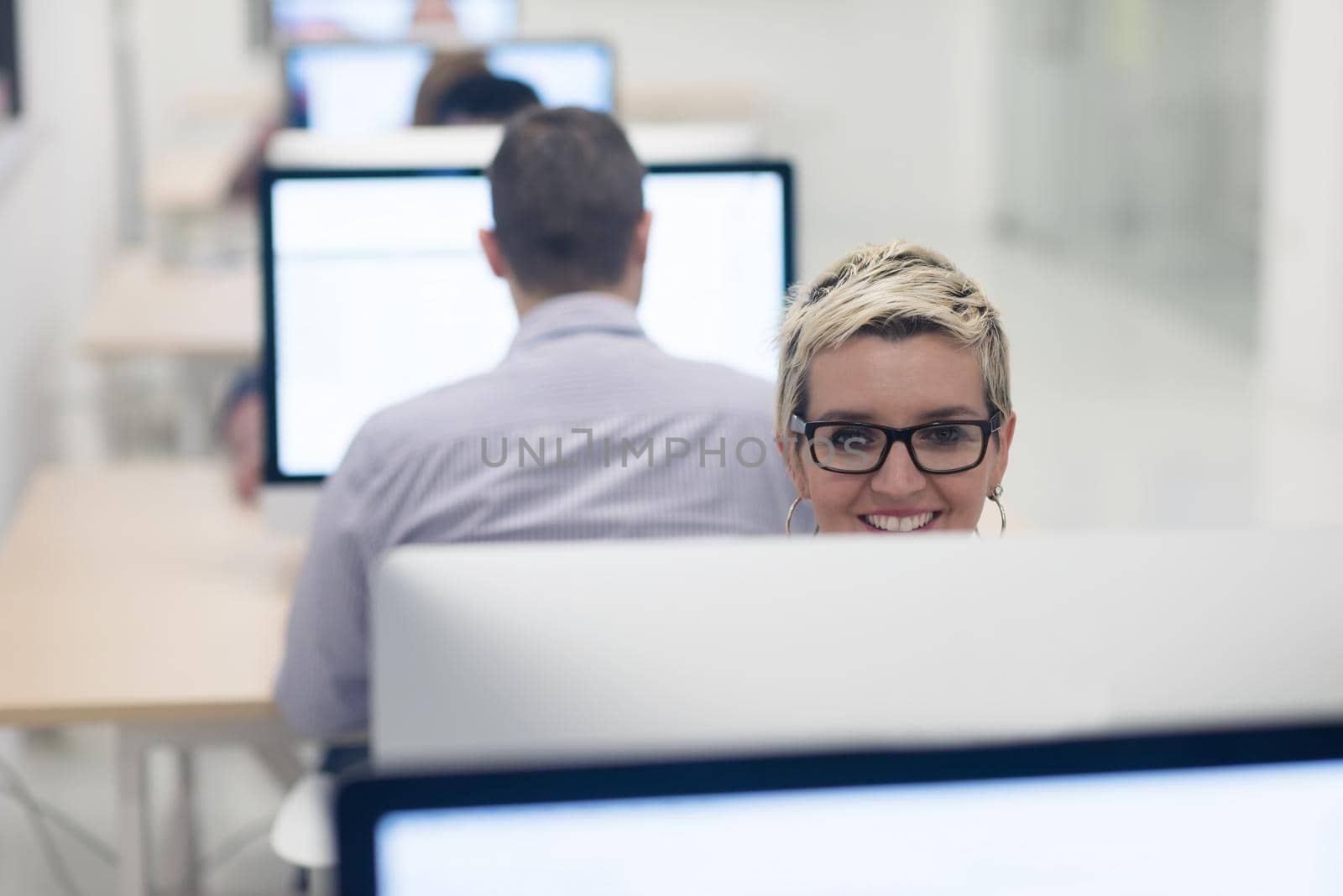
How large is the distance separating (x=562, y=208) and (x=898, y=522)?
669 mm

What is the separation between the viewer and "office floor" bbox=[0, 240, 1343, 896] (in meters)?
2.77

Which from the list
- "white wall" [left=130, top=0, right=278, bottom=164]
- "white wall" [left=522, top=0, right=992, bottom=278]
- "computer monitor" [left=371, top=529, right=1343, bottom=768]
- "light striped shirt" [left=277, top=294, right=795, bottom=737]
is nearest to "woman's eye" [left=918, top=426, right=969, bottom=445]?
"light striped shirt" [left=277, top=294, right=795, bottom=737]

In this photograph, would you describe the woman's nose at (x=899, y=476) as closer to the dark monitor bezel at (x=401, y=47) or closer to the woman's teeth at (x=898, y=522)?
the woman's teeth at (x=898, y=522)

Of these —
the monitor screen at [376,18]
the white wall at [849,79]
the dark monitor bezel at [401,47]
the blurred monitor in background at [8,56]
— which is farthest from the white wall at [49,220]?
the white wall at [849,79]

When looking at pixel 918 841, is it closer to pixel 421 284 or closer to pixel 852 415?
pixel 852 415

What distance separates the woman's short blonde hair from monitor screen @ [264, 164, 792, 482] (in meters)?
0.72

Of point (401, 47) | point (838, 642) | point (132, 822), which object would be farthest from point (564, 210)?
point (401, 47)

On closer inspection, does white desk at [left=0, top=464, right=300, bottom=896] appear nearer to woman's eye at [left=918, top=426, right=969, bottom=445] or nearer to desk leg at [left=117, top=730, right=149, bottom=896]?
desk leg at [left=117, top=730, right=149, bottom=896]

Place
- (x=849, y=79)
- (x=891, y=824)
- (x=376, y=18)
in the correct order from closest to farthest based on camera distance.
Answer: (x=891, y=824) → (x=376, y=18) → (x=849, y=79)

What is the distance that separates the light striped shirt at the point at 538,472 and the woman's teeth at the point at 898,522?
346 millimetres

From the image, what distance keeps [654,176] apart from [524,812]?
4.82 ft

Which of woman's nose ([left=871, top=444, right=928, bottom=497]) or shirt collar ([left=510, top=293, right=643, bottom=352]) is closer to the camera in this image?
woman's nose ([left=871, top=444, right=928, bottom=497])

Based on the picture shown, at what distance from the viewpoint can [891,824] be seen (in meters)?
0.65

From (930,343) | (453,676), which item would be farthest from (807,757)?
(930,343)
